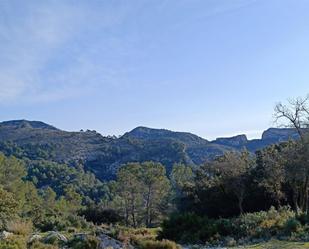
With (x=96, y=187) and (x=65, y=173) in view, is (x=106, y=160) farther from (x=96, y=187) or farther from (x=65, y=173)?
(x=96, y=187)

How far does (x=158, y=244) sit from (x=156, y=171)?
43372 millimetres

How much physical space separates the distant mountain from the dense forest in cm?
4509

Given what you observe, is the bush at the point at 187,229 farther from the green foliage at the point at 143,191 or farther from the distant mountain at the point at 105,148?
the distant mountain at the point at 105,148

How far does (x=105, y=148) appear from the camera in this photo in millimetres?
151875

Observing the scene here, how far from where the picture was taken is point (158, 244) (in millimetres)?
12445

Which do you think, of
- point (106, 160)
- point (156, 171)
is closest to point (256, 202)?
point (156, 171)

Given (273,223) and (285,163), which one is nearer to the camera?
(273,223)

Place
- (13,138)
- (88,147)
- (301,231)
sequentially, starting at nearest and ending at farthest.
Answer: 1. (301,231)
2. (88,147)
3. (13,138)

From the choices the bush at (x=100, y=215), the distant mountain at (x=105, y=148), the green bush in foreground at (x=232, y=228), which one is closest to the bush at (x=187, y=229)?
the green bush in foreground at (x=232, y=228)

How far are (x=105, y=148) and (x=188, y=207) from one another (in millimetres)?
111677

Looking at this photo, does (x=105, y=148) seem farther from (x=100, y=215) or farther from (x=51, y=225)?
(x=51, y=225)

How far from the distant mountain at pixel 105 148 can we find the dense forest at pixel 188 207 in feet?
148

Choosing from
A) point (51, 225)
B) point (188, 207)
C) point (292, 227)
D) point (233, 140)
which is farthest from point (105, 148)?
point (292, 227)

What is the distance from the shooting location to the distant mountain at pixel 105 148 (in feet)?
429
